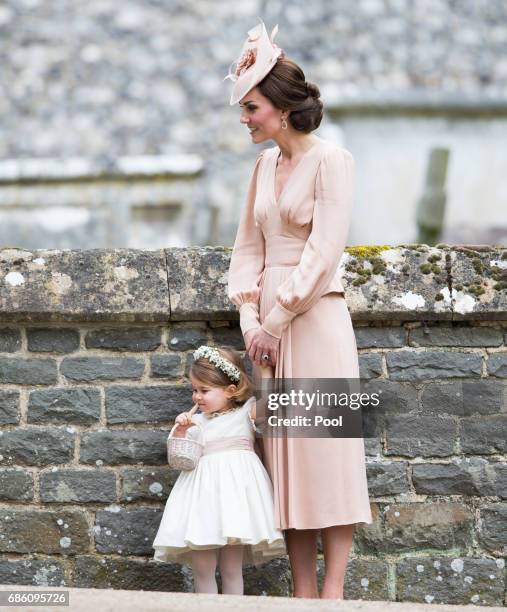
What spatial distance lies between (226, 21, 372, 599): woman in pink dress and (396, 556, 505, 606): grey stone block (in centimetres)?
54

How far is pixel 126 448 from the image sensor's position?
14.3ft

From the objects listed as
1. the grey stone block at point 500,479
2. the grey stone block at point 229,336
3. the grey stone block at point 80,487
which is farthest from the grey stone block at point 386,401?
the grey stone block at point 80,487

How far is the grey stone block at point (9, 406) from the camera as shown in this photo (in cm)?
438

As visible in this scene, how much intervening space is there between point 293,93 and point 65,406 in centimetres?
144

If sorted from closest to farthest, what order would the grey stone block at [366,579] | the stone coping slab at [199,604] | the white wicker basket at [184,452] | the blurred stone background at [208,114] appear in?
1. the stone coping slab at [199,604]
2. the white wicker basket at [184,452]
3. the grey stone block at [366,579]
4. the blurred stone background at [208,114]

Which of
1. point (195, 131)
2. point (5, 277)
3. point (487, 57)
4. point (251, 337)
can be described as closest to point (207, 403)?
point (251, 337)

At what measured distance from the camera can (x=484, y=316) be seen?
4301mm

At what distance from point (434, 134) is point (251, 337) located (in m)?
9.86

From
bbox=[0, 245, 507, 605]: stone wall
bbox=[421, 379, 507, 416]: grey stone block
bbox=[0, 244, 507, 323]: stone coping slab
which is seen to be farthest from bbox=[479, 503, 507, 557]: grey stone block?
bbox=[0, 244, 507, 323]: stone coping slab

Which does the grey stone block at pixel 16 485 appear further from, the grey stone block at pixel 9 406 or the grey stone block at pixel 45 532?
the grey stone block at pixel 9 406

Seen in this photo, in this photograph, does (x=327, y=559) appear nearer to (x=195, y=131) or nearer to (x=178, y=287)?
(x=178, y=287)

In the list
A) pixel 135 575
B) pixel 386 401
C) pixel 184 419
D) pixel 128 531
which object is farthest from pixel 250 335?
pixel 135 575

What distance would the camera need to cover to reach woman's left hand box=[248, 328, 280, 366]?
3814 millimetres

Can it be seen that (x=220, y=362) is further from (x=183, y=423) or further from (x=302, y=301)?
(x=302, y=301)
